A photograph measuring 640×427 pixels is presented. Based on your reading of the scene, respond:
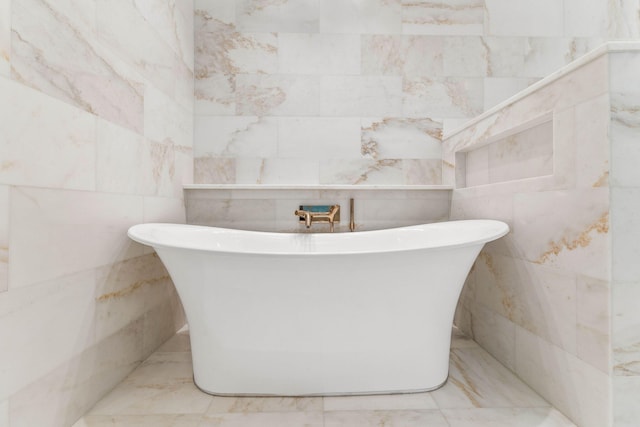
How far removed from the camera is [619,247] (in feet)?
2.72

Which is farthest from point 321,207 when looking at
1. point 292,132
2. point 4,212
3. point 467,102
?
point 4,212

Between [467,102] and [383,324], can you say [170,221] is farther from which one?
[467,102]

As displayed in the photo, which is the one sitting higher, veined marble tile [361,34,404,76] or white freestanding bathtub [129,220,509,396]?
veined marble tile [361,34,404,76]

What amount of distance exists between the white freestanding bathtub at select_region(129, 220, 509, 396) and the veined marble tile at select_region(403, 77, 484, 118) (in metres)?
1.05

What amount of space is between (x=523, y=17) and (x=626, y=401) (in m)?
2.06

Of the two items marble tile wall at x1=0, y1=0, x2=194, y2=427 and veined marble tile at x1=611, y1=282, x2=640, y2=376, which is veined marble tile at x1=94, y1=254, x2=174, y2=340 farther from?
veined marble tile at x1=611, y1=282, x2=640, y2=376

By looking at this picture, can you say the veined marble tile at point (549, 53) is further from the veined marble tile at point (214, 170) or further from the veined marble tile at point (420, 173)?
the veined marble tile at point (214, 170)

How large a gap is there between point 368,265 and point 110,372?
971 mm

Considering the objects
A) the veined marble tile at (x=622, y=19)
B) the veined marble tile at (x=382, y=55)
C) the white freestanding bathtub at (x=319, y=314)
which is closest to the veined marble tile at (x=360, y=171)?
the veined marble tile at (x=382, y=55)

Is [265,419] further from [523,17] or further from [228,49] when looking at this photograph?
[523,17]

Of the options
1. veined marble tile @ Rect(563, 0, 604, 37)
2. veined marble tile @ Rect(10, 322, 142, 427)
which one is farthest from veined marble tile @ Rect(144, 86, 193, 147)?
veined marble tile @ Rect(563, 0, 604, 37)

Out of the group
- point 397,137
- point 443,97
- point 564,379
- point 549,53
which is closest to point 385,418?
point 564,379

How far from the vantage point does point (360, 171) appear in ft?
6.47

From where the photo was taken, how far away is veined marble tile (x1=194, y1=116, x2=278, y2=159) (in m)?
1.93
